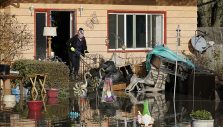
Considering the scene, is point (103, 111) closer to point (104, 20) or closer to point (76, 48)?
point (76, 48)

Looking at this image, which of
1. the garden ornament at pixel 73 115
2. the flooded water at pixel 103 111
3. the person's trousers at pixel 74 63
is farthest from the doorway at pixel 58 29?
the garden ornament at pixel 73 115

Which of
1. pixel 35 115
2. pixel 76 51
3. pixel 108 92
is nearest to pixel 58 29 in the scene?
pixel 76 51

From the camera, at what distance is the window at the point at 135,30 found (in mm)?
25500

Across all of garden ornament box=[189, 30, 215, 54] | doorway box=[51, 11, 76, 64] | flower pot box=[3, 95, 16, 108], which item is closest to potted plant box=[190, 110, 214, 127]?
flower pot box=[3, 95, 16, 108]

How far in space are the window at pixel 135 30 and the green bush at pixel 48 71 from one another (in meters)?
5.61

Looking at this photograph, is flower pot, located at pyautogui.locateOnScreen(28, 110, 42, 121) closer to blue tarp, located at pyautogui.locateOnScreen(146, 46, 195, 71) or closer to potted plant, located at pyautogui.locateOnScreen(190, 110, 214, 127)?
potted plant, located at pyautogui.locateOnScreen(190, 110, 214, 127)

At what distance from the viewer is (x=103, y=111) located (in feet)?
53.4

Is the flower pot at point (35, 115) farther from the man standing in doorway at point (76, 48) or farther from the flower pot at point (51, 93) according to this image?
the man standing in doorway at point (76, 48)

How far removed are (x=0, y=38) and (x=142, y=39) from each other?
22.5ft

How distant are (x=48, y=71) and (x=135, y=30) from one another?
743 centimetres

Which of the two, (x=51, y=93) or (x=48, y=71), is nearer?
(x=51, y=93)

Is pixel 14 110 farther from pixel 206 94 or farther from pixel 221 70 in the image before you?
pixel 221 70

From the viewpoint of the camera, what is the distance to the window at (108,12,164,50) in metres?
25.5

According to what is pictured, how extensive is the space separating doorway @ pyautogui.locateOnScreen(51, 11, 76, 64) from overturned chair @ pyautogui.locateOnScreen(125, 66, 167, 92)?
5299mm
